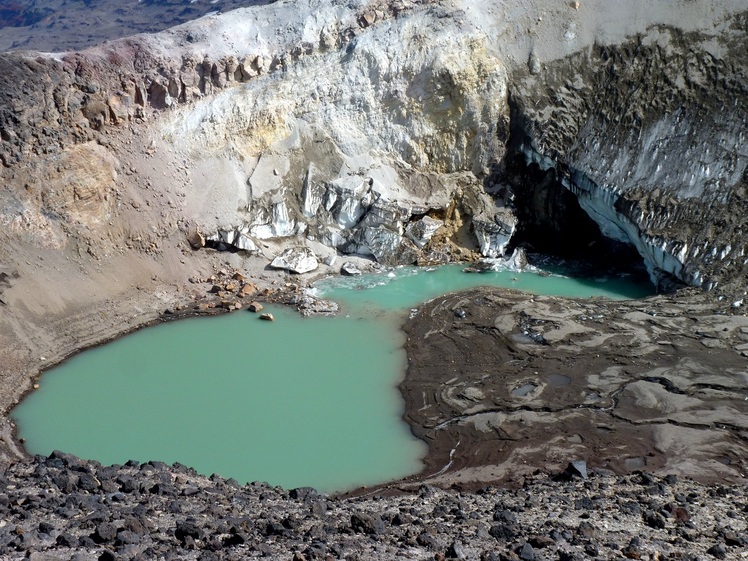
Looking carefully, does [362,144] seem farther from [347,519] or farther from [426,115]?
[347,519]

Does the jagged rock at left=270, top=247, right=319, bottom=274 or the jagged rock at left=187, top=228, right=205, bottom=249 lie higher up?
the jagged rock at left=187, top=228, right=205, bottom=249

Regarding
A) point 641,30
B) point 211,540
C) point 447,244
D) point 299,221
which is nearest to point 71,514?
point 211,540

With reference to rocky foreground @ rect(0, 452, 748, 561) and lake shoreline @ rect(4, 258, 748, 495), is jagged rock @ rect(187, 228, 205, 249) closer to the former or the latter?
lake shoreline @ rect(4, 258, 748, 495)

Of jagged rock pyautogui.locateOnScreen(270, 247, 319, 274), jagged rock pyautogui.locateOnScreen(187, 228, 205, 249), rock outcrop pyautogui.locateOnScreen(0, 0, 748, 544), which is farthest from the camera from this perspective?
jagged rock pyautogui.locateOnScreen(270, 247, 319, 274)

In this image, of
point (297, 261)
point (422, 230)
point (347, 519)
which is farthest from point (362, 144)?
point (347, 519)

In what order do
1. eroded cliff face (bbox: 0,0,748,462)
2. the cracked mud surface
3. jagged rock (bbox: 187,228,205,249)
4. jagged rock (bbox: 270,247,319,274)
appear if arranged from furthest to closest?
jagged rock (bbox: 270,247,319,274)
jagged rock (bbox: 187,228,205,249)
eroded cliff face (bbox: 0,0,748,462)
the cracked mud surface

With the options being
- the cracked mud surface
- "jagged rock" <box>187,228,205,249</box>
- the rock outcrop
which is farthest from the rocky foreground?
"jagged rock" <box>187,228,205,249</box>
